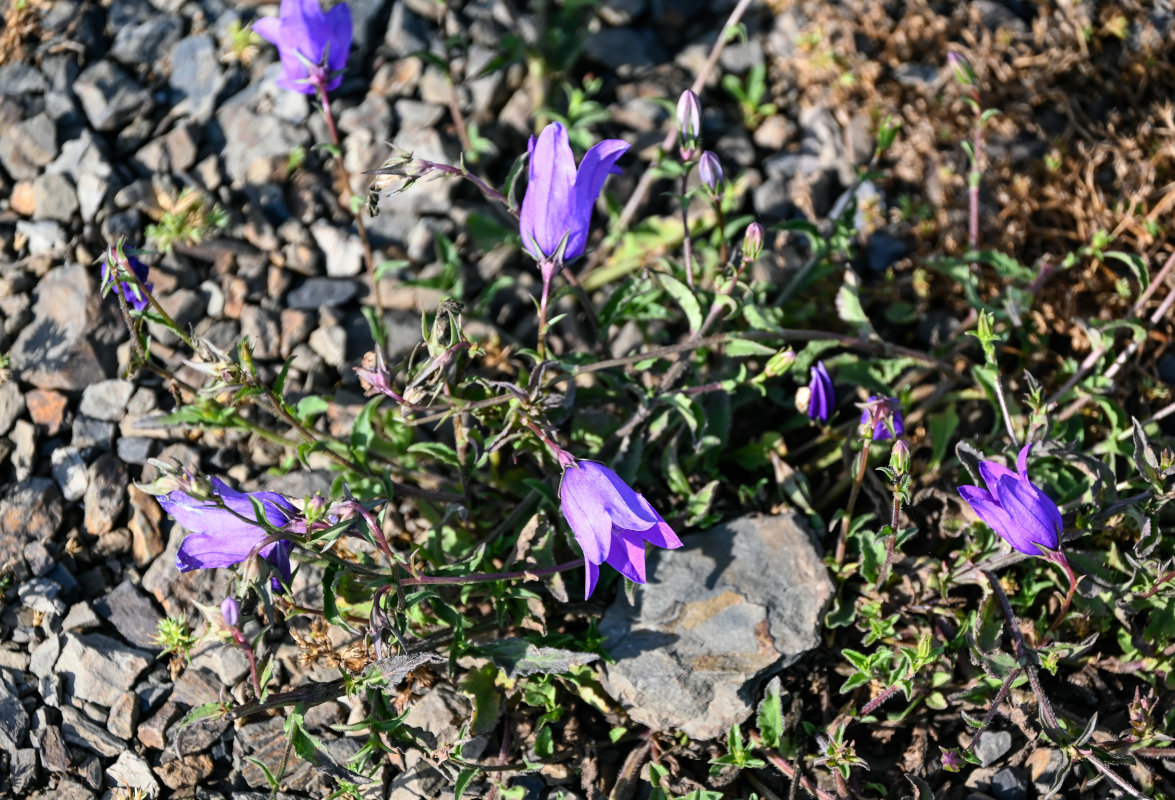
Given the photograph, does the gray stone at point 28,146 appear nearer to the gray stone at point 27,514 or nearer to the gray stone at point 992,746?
the gray stone at point 27,514

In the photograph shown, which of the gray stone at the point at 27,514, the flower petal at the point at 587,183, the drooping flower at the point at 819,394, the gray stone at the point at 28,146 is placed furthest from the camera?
the gray stone at the point at 28,146

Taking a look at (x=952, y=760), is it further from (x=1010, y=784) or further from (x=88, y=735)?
(x=88, y=735)

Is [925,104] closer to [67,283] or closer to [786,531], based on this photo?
[786,531]

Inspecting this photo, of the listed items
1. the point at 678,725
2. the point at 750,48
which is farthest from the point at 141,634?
the point at 750,48

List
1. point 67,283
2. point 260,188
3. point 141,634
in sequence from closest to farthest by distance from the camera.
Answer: point 141,634 < point 67,283 < point 260,188

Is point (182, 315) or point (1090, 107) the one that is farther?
point (1090, 107)

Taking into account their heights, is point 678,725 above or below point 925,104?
below

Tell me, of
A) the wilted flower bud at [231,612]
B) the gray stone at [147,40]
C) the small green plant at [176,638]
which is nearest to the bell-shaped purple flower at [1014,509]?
the wilted flower bud at [231,612]
